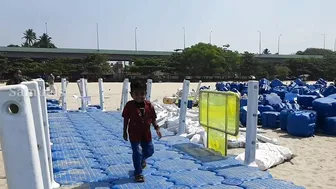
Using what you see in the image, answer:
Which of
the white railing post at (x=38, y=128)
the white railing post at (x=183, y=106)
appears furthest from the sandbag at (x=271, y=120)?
the white railing post at (x=38, y=128)

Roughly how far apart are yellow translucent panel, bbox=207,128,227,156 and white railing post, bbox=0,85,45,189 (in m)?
4.09

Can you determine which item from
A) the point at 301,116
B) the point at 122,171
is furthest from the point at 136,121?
the point at 301,116

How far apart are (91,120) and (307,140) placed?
590cm

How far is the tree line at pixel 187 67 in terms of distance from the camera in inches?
2206

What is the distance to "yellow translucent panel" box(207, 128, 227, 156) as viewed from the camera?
5.68 metres

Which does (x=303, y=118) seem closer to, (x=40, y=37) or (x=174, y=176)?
(x=174, y=176)

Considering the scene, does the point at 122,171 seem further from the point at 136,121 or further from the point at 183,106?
the point at 183,106

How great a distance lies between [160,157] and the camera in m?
5.19

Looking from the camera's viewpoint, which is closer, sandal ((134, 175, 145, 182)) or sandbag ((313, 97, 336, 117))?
sandal ((134, 175, 145, 182))

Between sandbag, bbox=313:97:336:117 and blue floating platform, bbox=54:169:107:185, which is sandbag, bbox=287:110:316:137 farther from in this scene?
blue floating platform, bbox=54:169:107:185

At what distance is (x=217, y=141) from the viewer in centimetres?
593

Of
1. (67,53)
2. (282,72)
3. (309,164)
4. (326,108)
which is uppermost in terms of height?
(67,53)

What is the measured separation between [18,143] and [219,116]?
14.1 ft

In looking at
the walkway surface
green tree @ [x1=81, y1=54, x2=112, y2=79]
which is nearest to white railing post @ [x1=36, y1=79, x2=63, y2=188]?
the walkway surface
